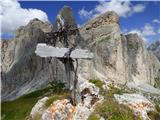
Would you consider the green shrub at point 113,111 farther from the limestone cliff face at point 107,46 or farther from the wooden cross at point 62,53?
the limestone cliff face at point 107,46

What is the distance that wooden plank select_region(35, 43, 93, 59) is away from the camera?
2942cm

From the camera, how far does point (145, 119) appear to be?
29641mm

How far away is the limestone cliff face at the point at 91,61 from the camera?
359 ft

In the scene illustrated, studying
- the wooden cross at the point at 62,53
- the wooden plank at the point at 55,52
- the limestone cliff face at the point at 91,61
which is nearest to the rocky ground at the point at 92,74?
the limestone cliff face at the point at 91,61

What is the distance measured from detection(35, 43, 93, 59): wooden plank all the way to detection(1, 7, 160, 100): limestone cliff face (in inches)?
1793

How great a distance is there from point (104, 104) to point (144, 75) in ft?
456

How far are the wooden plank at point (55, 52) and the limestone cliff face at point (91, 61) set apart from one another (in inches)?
1793

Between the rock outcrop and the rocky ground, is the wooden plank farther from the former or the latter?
the rock outcrop

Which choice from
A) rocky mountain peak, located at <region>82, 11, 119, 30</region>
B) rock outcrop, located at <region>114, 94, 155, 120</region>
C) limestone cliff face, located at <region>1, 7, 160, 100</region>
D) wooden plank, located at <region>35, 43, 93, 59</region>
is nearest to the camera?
wooden plank, located at <region>35, 43, 93, 59</region>

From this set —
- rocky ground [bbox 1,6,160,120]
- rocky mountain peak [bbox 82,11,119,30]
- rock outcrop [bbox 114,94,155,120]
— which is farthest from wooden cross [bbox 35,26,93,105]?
rocky mountain peak [bbox 82,11,119,30]

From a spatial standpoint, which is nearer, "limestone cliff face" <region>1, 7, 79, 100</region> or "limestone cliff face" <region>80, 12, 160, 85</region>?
"limestone cliff face" <region>1, 7, 79, 100</region>

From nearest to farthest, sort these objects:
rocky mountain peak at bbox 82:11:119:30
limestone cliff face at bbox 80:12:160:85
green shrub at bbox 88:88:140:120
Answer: green shrub at bbox 88:88:140:120, limestone cliff face at bbox 80:12:160:85, rocky mountain peak at bbox 82:11:119:30

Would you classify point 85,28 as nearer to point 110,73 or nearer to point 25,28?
point 110,73

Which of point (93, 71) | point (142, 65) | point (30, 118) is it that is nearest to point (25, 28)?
point (142, 65)
